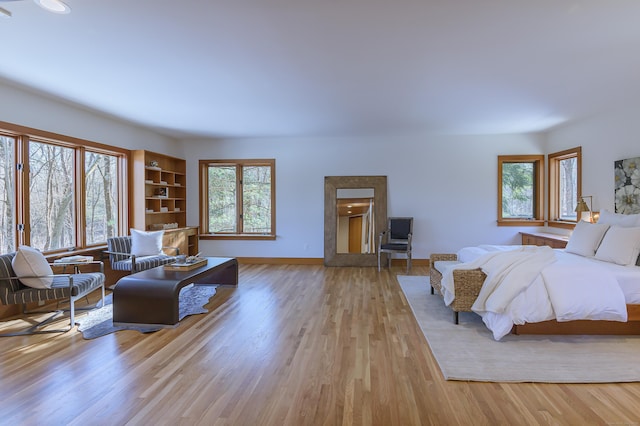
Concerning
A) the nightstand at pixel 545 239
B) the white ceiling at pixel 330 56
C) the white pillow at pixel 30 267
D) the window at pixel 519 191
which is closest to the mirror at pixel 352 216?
the white ceiling at pixel 330 56

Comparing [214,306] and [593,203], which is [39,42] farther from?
[593,203]

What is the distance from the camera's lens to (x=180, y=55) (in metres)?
3.21

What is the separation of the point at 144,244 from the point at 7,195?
71.0 inches

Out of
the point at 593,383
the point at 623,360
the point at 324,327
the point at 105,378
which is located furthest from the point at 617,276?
the point at 105,378

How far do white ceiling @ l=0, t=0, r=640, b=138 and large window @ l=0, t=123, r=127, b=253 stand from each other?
0.72m

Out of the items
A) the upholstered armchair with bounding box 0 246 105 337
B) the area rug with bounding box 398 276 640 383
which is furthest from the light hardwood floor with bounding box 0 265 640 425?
the upholstered armchair with bounding box 0 246 105 337

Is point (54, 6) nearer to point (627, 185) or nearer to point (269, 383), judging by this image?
point (269, 383)

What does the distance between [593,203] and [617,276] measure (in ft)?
9.25

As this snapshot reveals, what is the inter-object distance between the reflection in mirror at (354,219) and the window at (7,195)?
5045mm

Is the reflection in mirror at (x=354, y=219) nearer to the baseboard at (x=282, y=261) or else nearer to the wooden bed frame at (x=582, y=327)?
the baseboard at (x=282, y=261)

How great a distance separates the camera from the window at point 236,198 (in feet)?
24.7

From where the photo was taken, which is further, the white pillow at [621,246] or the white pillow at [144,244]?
the white pillow at [144,244]

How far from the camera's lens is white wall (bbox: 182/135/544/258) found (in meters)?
7.09

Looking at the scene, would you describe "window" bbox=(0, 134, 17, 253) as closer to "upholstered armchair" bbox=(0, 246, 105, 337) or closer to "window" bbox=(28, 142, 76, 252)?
"window" bbox=(28, 142, 76, 252)
